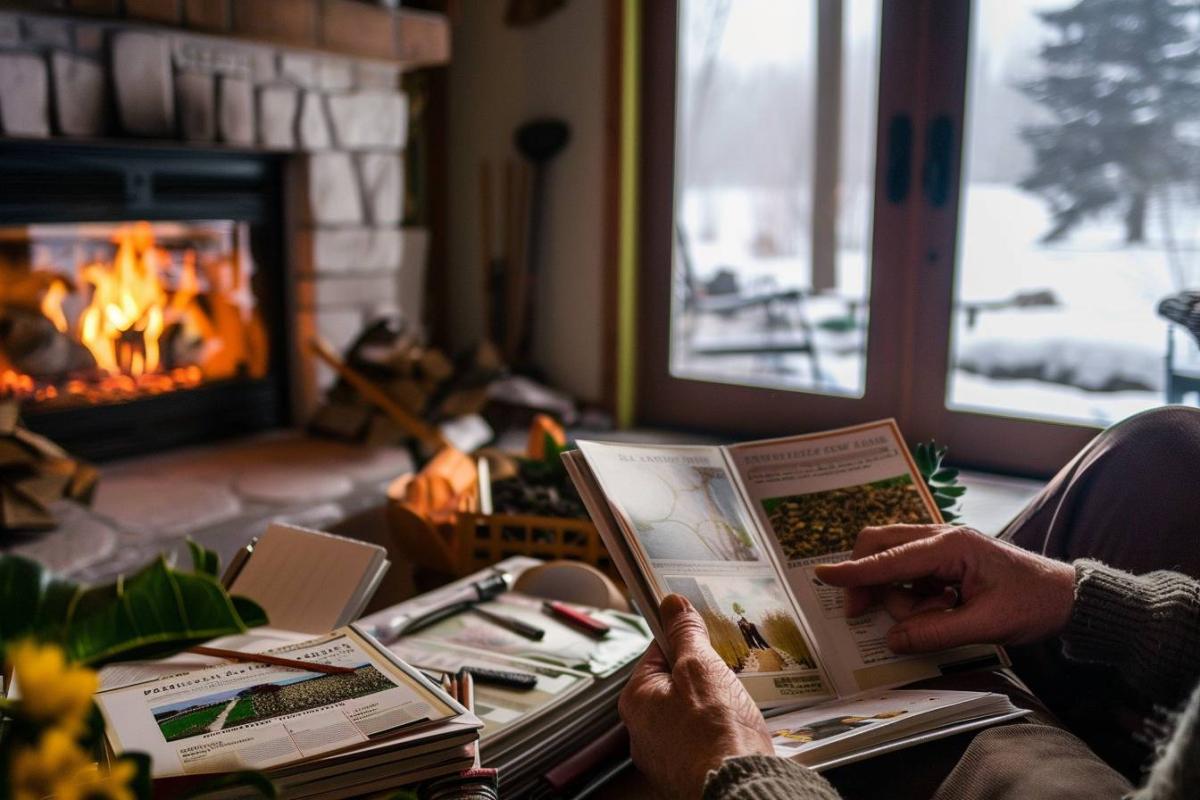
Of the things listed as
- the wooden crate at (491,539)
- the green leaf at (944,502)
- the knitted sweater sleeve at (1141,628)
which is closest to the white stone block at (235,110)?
the wooden crate at (491,539)

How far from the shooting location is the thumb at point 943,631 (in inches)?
29.9

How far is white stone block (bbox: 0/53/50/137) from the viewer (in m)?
2.15

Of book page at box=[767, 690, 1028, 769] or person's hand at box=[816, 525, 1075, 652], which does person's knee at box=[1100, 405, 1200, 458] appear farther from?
book page at box=[767, 690, 1028, 769]

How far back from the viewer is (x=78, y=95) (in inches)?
90.7

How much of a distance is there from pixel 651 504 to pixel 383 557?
226mm

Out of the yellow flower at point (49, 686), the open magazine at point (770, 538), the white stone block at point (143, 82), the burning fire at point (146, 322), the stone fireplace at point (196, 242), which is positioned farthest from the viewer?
the burning fire at point (146, 322)

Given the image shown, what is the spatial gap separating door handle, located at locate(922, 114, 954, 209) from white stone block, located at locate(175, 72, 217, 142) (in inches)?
70.9

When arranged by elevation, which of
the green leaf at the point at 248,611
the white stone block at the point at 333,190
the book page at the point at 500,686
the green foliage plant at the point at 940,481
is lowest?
the book page at the point at 500,686

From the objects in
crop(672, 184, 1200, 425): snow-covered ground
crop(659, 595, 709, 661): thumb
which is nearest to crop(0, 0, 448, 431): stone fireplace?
crop(672, 184, 1200, 425): snow-covered ground

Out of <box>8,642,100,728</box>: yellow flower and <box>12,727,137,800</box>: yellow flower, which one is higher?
<box>8,642,100,728</box>: yellow flower

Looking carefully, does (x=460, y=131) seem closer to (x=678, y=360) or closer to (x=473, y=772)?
(x=678, y=360)

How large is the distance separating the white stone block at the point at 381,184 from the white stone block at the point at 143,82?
2.09 ft

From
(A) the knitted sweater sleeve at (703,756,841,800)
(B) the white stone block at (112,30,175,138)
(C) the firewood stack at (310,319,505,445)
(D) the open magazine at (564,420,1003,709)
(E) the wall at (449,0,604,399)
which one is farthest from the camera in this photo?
(E) the wall at (449,0,604,399)

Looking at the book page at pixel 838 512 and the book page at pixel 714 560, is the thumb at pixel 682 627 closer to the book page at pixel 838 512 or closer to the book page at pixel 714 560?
the book page at pixel 714 560
